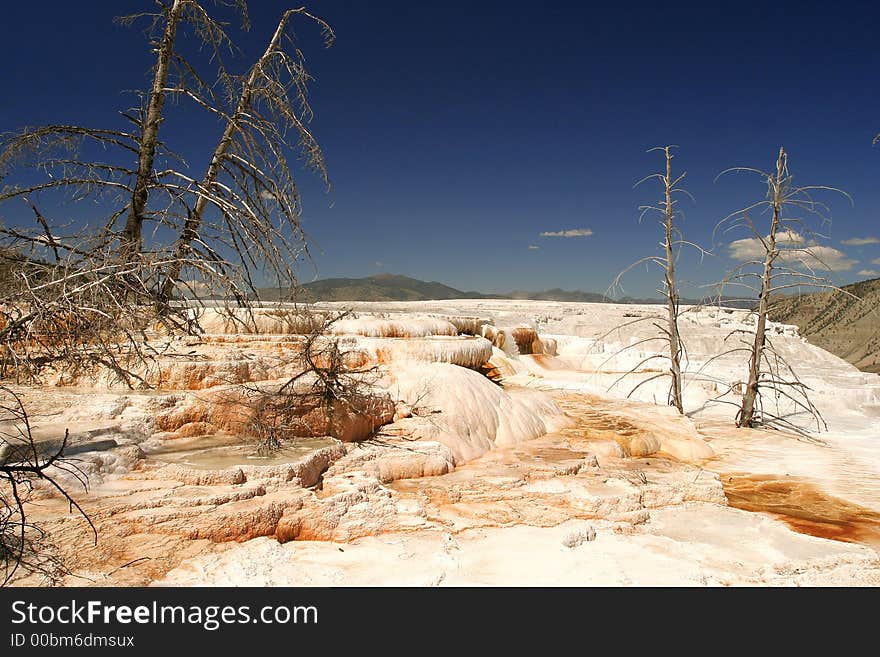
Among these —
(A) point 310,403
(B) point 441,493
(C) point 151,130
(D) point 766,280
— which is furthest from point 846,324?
(C) point 151,130

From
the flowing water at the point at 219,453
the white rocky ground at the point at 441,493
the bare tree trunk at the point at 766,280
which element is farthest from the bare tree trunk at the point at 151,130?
the bare tree trunk at the point at 766,280

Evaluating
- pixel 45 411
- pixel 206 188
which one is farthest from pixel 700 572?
pixel 45 411

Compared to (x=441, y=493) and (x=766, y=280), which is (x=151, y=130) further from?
A: (x=766, y=280)

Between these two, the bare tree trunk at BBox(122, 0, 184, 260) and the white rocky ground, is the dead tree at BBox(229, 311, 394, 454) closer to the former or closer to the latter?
the white rocky ground

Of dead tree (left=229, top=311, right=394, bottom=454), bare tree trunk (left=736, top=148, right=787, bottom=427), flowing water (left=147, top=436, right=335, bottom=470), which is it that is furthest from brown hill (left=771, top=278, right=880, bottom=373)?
flowing water (left=147, top=436, right=335, bottom=470)

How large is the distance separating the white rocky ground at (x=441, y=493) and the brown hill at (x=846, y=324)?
43693mm

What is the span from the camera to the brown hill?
44375 mm

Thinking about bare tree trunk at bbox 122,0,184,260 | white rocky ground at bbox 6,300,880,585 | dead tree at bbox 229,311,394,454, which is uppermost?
bare tree trunk at bbox 122,0,184,260

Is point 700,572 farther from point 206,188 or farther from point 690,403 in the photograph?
point 690,403

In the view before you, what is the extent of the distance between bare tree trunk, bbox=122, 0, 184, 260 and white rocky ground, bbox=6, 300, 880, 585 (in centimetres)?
123

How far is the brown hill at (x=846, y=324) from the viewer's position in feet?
146

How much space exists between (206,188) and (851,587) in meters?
5.55

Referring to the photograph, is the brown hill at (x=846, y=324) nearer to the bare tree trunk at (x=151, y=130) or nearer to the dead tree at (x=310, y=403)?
the dead tree at (x=310, y=403)
